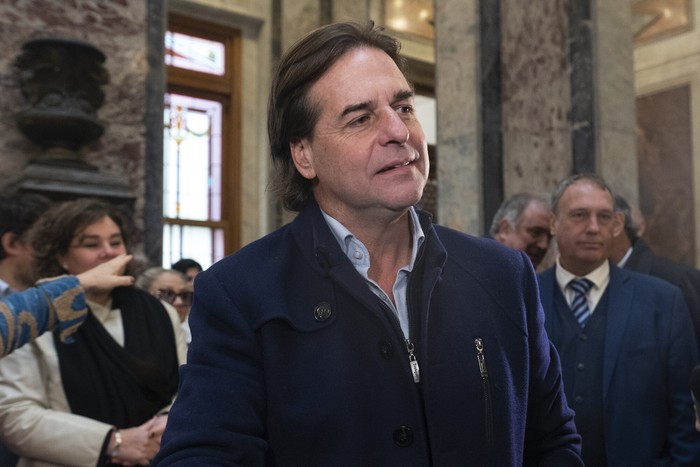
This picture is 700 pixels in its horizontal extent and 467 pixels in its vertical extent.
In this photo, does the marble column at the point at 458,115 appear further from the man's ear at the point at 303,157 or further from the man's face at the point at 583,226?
the man's ear at the point at 303,157

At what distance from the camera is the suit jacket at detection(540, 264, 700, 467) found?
9.18 ft

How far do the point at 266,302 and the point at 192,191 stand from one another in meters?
8.28

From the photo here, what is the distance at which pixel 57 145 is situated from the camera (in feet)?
14.4

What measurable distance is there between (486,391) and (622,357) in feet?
5.60

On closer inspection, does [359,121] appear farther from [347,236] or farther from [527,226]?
[527,226]

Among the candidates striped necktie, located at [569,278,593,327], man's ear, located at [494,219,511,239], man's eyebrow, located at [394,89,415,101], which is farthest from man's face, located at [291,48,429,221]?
man's ear, located at [494,219,511,239]

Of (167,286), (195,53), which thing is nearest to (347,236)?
(167,286)

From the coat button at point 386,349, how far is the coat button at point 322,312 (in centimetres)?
10

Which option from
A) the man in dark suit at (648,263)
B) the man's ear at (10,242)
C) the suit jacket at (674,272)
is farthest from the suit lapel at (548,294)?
the man's ear at (10,242)

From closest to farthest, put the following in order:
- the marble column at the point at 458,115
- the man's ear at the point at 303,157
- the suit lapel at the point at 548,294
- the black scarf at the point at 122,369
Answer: the man's ear at the point at 303,157 → the black scarf at the point at 122,369 → the suit lapel at the point at 548,294 → the marble column at the point at 458,115

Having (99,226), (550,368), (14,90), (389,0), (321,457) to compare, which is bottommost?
(321,457)

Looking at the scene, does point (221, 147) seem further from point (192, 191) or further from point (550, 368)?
point (550, 368)

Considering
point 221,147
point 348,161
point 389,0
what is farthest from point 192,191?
point 348,161

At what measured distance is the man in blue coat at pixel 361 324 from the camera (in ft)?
4.31
